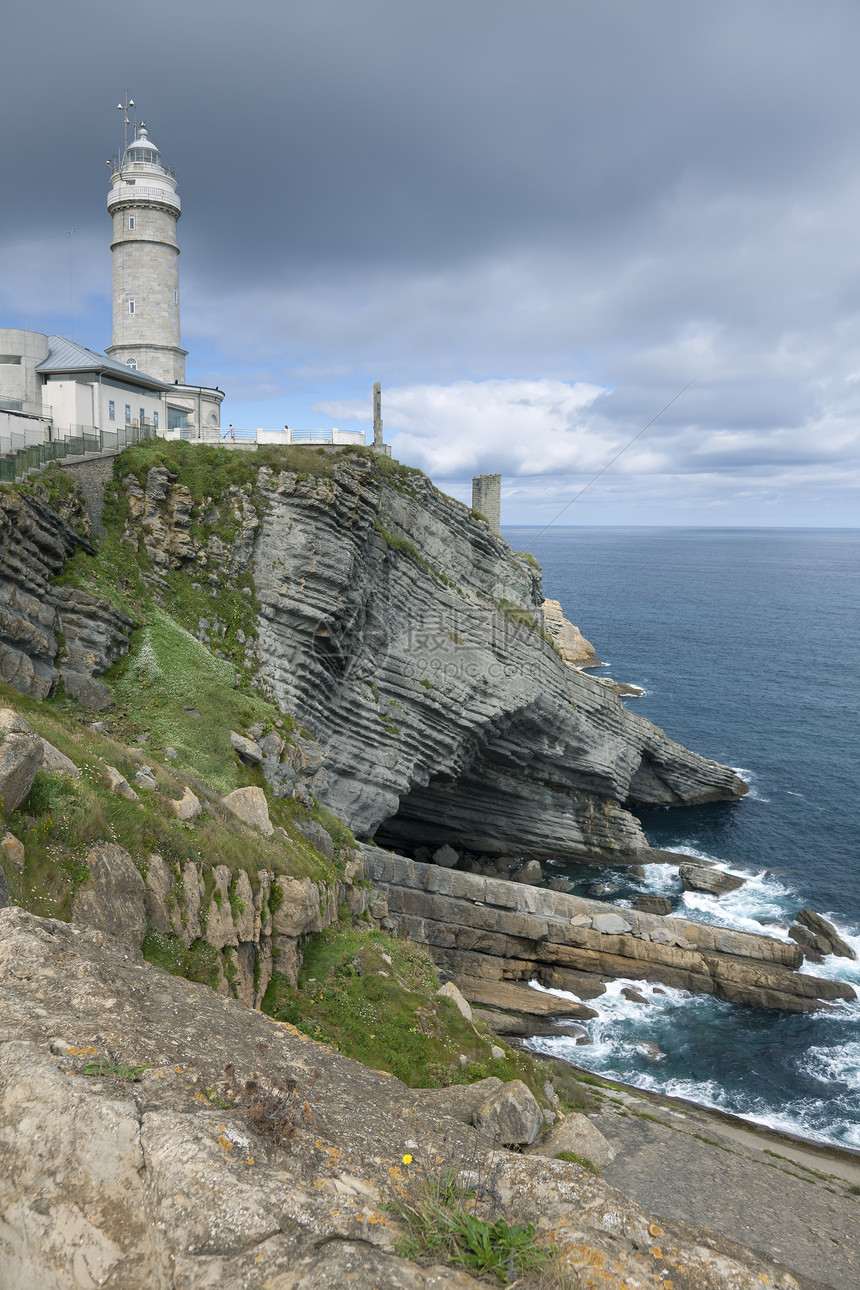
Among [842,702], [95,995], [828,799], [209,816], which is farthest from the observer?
[842,702]

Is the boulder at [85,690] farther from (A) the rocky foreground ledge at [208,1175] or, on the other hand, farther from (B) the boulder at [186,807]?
(A) the rocky foreground ledge at [208,1175]

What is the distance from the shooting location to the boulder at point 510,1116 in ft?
42.9

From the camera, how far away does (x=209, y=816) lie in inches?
632

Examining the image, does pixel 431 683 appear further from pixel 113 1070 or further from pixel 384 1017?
pixel 113 1070

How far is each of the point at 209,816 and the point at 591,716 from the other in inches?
1228

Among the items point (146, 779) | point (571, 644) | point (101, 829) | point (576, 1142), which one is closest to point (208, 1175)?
point (101, 829)

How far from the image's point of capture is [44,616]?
23.1 meters

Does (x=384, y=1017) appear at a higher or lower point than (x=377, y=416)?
lower

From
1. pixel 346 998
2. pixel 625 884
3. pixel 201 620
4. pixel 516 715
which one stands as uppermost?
pixel 201 620

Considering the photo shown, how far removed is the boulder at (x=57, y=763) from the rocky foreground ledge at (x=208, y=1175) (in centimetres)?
Result: 497

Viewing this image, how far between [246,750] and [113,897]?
11.4m

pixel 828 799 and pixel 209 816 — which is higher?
pixel 209 816

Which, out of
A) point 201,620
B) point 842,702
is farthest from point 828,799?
point 201,620

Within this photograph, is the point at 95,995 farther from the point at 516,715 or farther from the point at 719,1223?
the point at 516,715
